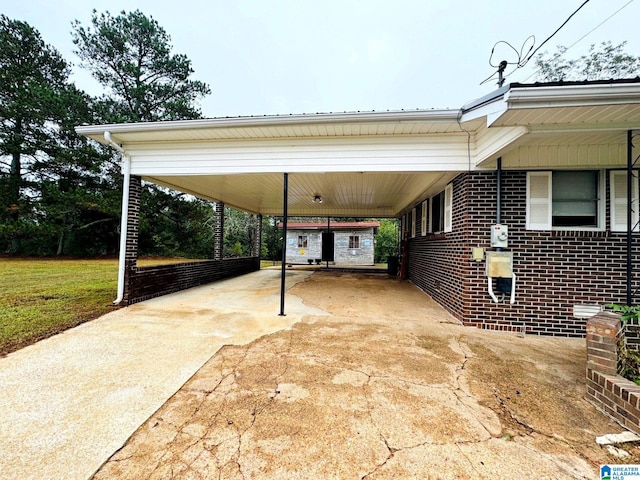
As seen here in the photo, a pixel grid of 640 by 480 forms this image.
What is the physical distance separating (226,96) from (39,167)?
50.5 feet

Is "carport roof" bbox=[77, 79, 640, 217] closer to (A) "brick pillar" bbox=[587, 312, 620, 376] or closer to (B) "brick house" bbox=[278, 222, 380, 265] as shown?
(A) "brick pillar" bbox=[587, 312, 620, 376]

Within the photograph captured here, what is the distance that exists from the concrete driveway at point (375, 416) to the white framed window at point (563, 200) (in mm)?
1824

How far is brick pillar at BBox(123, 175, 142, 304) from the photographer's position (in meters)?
5.15

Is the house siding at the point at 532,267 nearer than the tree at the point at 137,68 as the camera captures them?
Yes

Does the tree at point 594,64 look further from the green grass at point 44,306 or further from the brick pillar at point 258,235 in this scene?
the green grass at point 44,306

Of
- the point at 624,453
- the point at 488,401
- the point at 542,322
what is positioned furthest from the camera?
the point at 542,322

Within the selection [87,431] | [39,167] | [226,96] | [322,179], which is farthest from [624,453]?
[226,96]

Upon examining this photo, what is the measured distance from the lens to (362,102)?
27062 mm

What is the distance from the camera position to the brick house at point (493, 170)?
12.2 ft

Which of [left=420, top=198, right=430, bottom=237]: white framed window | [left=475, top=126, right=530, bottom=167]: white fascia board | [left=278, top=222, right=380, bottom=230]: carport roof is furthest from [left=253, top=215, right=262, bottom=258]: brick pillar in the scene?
[left=475, top=126, right=530, bottom=167]: white fascia board

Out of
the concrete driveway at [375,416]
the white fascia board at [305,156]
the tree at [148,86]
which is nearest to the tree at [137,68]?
the tree at [148,86]

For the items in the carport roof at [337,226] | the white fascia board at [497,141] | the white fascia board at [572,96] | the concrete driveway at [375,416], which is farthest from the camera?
the carport roof at [337,226]

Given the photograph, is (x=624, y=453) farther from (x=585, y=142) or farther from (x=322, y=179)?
(x=322, y=179)

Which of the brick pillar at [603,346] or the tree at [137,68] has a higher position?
the tree at [137,68]
